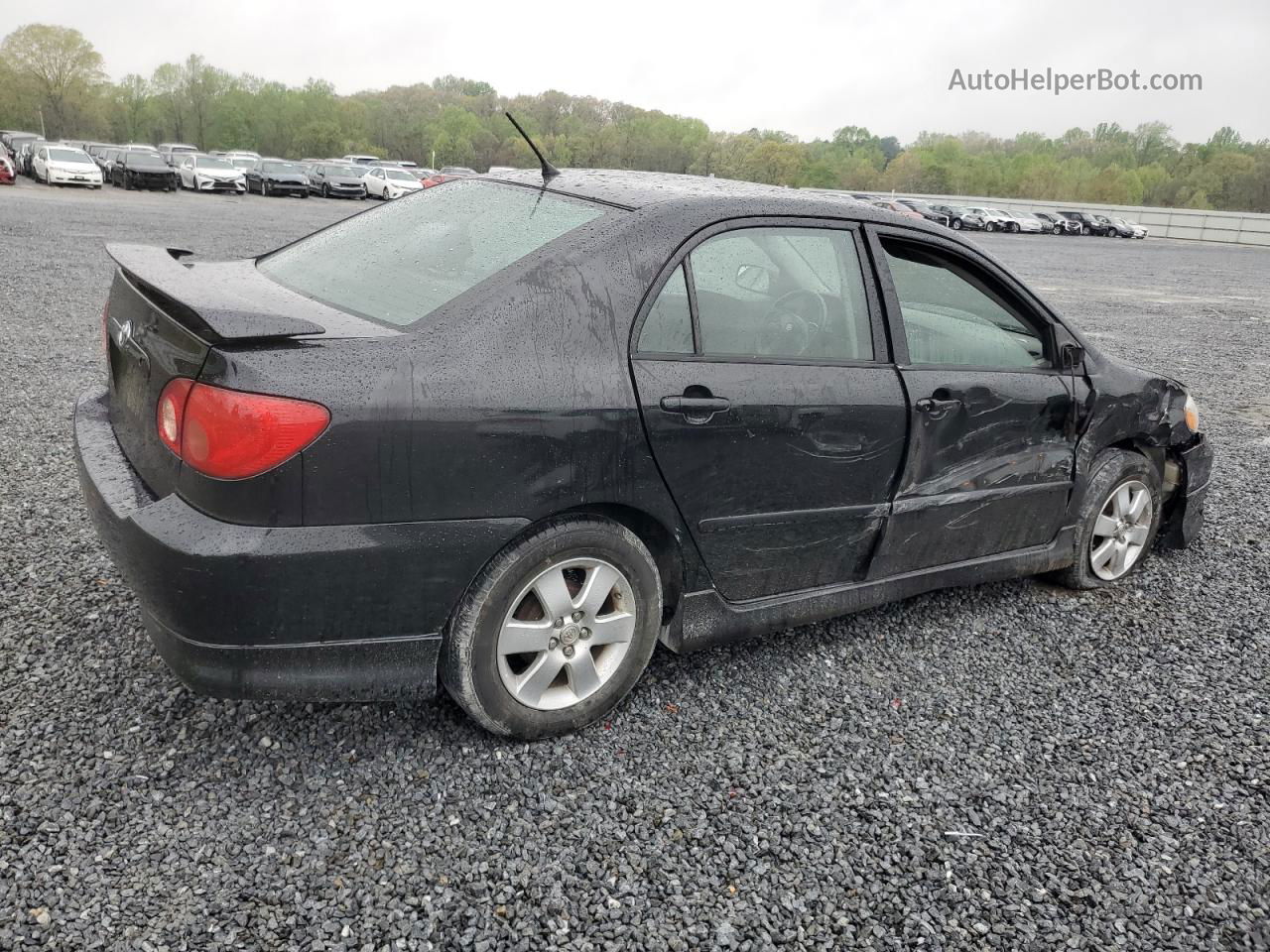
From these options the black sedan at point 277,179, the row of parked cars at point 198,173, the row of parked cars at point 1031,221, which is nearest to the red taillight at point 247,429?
the row of parked cars at point 198,173

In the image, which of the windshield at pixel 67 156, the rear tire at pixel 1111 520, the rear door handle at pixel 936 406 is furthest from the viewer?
the windshield at pixel 67 156

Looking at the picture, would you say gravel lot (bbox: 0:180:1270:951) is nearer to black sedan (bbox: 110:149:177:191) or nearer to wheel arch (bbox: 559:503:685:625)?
wheel arch (bbox: 559:503:685:625)

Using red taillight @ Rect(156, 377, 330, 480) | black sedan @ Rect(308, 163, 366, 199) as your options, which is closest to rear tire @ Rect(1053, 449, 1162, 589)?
red taillight @ Rect(156, 377, 330, 480)

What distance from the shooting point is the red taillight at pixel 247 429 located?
7.73ft

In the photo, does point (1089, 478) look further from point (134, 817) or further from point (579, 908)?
point (134, 817)

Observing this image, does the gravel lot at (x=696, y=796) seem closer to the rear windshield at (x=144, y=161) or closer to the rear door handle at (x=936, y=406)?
the rear door handle at (x=936, y=406)

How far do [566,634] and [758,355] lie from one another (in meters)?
1.02

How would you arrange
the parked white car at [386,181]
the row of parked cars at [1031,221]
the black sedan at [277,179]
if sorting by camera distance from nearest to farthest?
the black sedan at [277,179] < the parked white car at [386,181] < the row of parked cars at [1031,221]

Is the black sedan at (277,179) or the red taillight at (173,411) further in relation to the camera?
the black sedan at (277,179)

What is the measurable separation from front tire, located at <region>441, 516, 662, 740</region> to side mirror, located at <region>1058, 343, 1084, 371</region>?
1.98m

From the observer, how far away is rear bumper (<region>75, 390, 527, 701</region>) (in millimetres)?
2408

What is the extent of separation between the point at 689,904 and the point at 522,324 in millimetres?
1506

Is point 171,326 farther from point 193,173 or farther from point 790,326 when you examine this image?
point 193,173

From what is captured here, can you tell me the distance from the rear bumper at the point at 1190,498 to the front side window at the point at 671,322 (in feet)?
9.51
